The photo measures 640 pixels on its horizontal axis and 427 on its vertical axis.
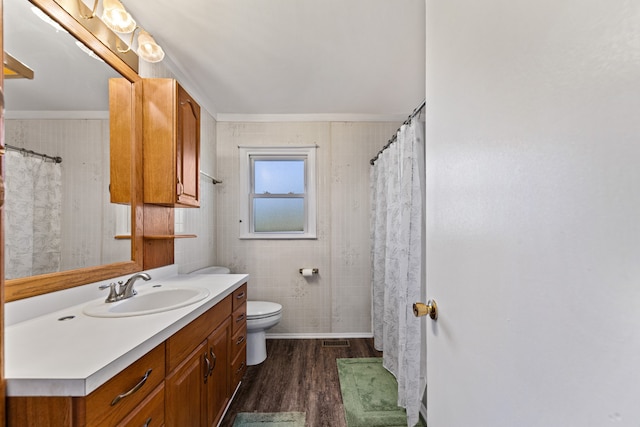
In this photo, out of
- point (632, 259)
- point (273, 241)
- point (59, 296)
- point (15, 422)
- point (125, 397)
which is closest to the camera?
point (632, 259)

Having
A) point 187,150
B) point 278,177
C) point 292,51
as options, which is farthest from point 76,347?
point 278,177

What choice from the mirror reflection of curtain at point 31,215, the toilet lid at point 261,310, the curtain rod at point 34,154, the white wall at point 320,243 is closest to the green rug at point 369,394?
the white wall at point 320,243

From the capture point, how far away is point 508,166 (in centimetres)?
44

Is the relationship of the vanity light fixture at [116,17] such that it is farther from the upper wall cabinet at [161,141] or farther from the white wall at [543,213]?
the white wall at [543,213]

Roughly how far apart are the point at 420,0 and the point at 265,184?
1951 mm

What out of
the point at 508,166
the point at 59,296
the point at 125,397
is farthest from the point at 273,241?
the point at 508,166

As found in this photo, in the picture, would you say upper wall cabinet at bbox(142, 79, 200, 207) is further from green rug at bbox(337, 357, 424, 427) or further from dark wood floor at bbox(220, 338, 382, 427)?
green rug at bbox(337, 357, 424, 427)

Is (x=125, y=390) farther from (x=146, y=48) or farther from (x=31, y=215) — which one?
(x=146, y=48)

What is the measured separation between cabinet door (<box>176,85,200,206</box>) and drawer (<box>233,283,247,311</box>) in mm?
Answer: 655

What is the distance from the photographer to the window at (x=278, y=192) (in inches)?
105

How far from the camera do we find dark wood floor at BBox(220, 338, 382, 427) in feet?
5.34

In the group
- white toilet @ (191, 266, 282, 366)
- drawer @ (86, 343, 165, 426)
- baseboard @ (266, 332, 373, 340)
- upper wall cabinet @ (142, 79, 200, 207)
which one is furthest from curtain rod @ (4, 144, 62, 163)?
baseboard @ (266, 332, 373, 340)

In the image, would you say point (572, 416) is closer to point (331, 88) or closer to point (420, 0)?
point (420, 0)

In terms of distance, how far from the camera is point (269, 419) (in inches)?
61.2
